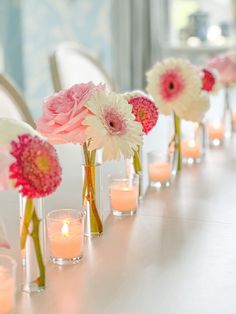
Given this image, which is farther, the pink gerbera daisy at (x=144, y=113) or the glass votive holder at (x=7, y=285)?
the pink gerbera daisy at (x=144, y=113)

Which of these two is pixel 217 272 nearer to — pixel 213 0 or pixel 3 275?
pixel 3 275

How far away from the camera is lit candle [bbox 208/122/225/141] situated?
7.29 feet

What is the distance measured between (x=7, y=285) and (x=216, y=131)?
1419 mm

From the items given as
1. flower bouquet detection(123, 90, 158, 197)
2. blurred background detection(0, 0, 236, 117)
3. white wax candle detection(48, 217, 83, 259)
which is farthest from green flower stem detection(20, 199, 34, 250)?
blurred background detection(0, 0, 236, 117)

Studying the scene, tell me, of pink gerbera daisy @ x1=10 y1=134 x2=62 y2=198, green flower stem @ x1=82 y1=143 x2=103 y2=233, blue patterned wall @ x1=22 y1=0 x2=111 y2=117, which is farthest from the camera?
blue patterned wall @ x1=22 y1=0 x2=111 y2=117

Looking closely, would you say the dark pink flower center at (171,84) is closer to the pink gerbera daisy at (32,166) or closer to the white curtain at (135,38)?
the pink gerbera daisy at (32,166)

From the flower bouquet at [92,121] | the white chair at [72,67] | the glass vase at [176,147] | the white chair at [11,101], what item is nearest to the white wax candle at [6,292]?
the flower bouquet at [92,121]

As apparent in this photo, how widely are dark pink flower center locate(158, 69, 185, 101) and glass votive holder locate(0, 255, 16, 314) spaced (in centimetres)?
85

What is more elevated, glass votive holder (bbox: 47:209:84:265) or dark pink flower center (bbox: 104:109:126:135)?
dark pink flower center (bbox: 104:109:126:135)

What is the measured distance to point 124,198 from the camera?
141 cm

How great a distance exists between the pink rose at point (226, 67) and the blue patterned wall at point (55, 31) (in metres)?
2.53

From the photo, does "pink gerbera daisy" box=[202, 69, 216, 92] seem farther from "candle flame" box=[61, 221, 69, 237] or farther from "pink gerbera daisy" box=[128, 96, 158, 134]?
"candle flame" box=[61, 221, 69, 237]

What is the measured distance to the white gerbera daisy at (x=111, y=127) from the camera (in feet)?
3.60

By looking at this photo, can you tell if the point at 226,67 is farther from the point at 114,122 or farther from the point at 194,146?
the point at 114,122
